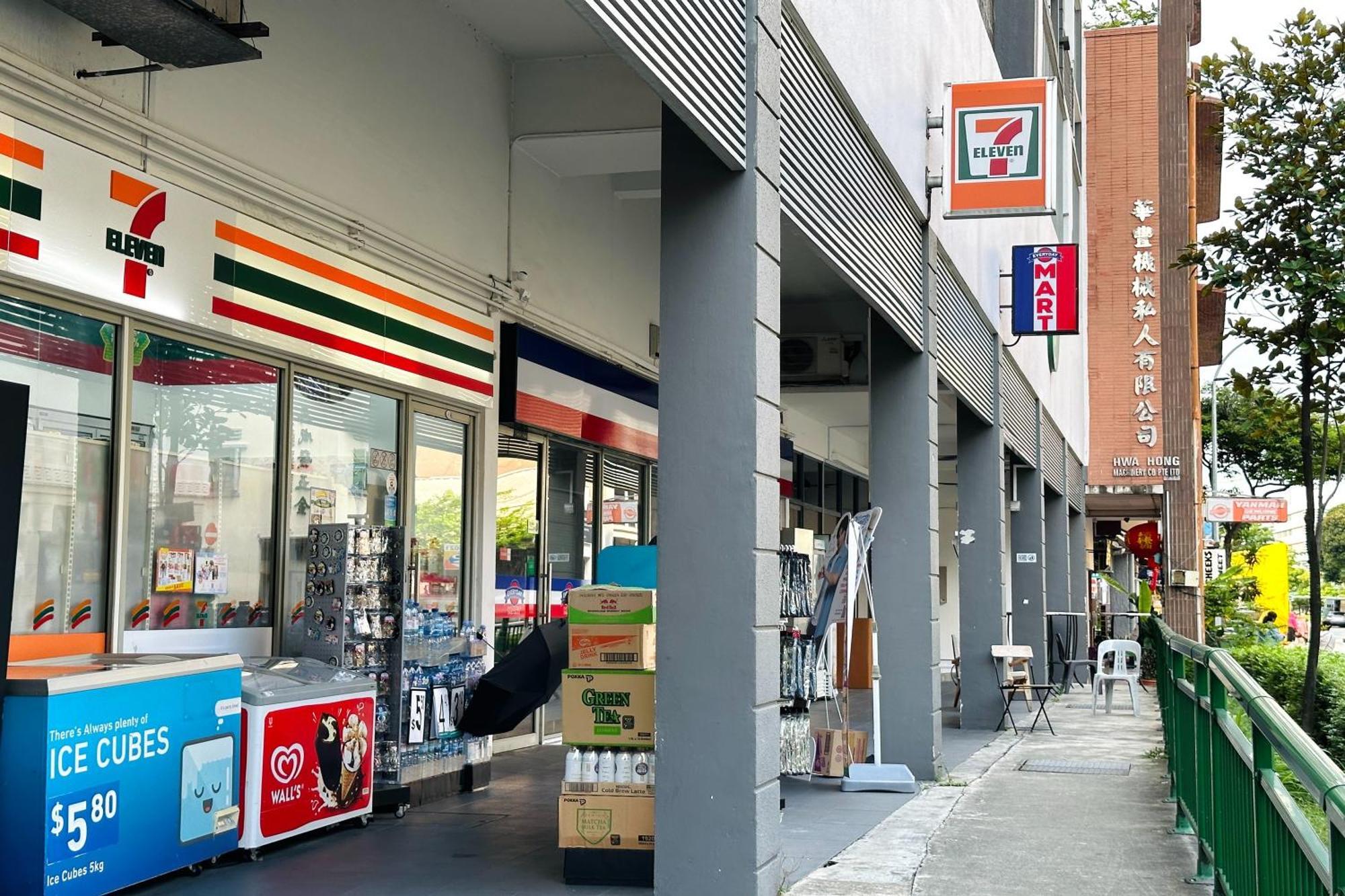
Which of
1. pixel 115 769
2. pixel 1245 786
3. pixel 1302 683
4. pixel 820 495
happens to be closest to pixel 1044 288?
Result: pixel 1302 683

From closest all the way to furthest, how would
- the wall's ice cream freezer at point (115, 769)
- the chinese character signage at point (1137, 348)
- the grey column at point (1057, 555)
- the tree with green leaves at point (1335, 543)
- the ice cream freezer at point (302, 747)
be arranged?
the wall's ice cream freezer at point (115, 769), the ice cream freezer at point (302, 747), the grey column at point (1057, 555), the chinese character signage at point (1137, 348), the tree with green leaves at point (1335, 543)

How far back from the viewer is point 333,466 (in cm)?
888

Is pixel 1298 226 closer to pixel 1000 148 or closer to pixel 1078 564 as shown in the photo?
pixel 1000 148

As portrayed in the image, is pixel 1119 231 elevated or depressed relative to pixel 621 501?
elevated

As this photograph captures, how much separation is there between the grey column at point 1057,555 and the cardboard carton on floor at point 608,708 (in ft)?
57.2

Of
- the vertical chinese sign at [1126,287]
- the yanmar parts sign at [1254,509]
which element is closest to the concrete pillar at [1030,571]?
the vertical chinese sign at [1126,287]

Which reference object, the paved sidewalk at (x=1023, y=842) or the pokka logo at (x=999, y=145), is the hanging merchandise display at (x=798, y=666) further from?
the pokka logo at (x=999, y=145)

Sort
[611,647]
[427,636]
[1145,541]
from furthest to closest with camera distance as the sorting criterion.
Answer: [1145,541] < [427,636] < [611,647]

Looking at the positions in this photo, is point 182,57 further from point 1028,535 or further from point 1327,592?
point 1327,592

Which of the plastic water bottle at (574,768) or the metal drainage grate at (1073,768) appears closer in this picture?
the plastic water bottle at (574,768)

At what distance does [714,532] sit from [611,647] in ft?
3.75

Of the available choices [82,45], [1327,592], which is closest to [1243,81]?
[82,45]

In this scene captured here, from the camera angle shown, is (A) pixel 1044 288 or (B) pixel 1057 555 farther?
(B) pixel 1057 555

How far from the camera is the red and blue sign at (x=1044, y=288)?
1633cm
